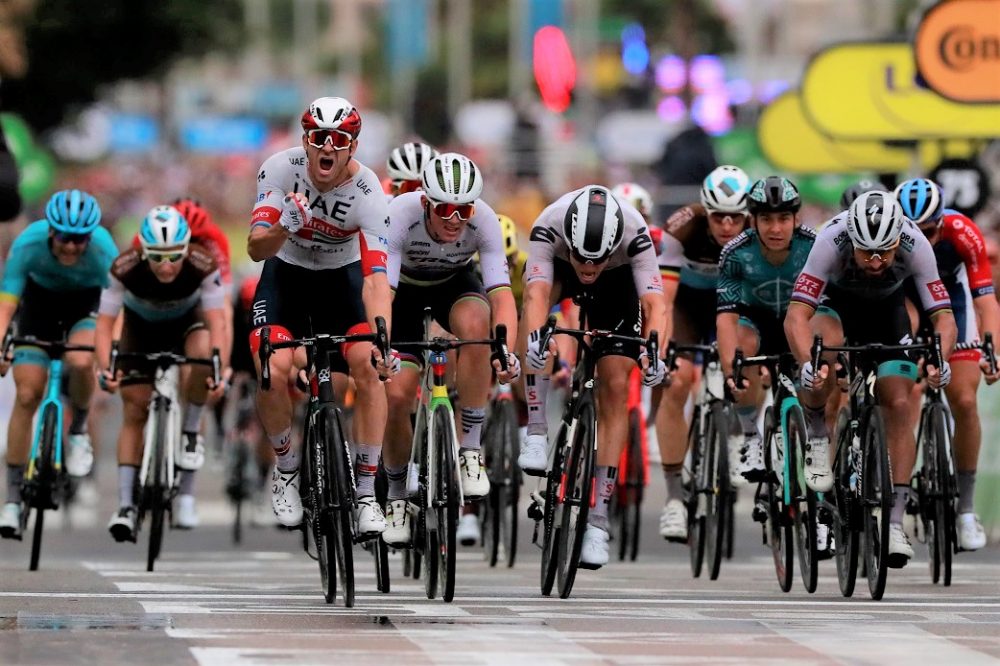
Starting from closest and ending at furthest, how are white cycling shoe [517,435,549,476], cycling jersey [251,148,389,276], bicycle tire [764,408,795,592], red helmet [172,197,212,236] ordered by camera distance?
cycling jersey [251,148,389,276], white cycling shoe [517,435,549,476], bicycle tire [764,408,795,592], red helmet [172,197,212,236]

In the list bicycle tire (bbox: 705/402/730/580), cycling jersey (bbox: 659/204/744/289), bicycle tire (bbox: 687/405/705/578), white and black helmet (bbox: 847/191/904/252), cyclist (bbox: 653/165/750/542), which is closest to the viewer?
white and black helmet (bbox: 847/191/904/252)

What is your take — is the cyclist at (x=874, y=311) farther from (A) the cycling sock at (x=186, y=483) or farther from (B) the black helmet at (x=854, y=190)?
(A) the cycling sock at (x=186, y=483)

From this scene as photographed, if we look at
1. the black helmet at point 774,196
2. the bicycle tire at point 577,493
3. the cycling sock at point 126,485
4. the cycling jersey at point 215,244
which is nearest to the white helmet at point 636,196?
the cycling jersey at point 215,244

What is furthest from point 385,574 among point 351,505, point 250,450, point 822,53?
point 822,53

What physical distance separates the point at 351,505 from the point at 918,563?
18.2 ft

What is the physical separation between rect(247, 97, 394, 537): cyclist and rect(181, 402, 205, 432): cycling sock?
328cm

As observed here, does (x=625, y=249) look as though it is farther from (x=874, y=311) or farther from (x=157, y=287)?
(x=157, y=287)

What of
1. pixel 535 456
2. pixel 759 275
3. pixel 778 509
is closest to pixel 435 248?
pixel 535 456

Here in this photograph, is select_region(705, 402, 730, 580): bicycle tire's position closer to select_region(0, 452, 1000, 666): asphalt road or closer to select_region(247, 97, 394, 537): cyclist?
select_region(0, 452, 1000, 666): asphalt road

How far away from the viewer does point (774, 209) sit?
14.3 m

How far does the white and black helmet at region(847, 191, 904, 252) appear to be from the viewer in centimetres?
1310

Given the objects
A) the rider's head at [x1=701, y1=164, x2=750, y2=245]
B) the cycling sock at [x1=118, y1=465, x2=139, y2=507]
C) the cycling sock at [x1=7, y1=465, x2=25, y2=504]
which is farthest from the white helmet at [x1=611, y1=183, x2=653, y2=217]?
the cycling sock at [x1=7, y1=465, x2=25, y2=504]

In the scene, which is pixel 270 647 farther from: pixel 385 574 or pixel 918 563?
pixel 918 563

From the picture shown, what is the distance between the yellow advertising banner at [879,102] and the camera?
82.7ft
